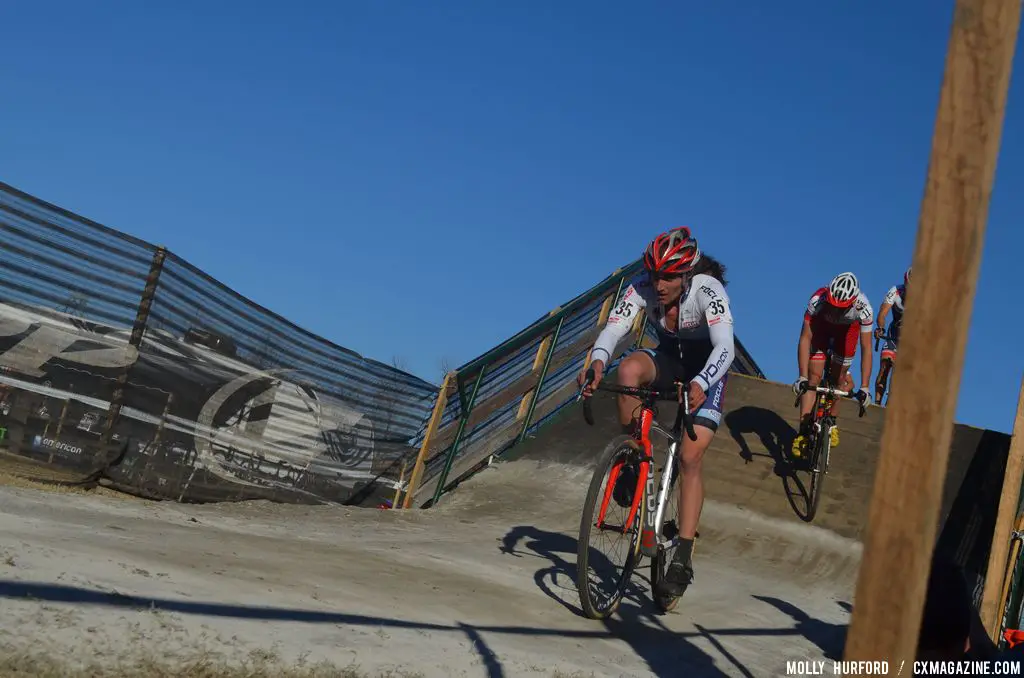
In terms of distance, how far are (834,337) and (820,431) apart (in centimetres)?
113

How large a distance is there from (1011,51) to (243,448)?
694 cm

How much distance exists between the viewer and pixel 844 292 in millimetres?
9805

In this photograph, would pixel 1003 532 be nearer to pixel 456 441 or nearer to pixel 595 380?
pixel 595 380

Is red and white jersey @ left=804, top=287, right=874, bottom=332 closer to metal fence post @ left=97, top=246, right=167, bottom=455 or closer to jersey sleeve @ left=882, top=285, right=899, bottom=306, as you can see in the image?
jersey sleeve @ left=882, top=285, right=899, bottom=306

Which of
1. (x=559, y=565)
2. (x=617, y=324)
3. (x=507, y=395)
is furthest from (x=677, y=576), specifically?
(x=507, y=395)

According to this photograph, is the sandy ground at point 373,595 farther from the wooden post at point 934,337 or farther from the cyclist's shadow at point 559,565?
the wooden post at point 934,337

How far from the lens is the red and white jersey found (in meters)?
9.97

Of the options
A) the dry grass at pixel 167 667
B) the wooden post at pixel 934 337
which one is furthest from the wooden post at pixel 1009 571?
the wooden post at pixel 934 337

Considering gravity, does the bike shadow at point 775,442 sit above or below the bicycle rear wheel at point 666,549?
above

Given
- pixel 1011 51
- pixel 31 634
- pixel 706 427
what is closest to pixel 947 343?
pixel 1011 51

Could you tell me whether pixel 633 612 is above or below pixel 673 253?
below

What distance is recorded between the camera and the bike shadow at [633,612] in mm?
5086

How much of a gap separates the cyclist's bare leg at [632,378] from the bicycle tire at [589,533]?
0.93 ft

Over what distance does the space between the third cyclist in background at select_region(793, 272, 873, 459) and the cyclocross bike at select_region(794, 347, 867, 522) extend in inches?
2.5
